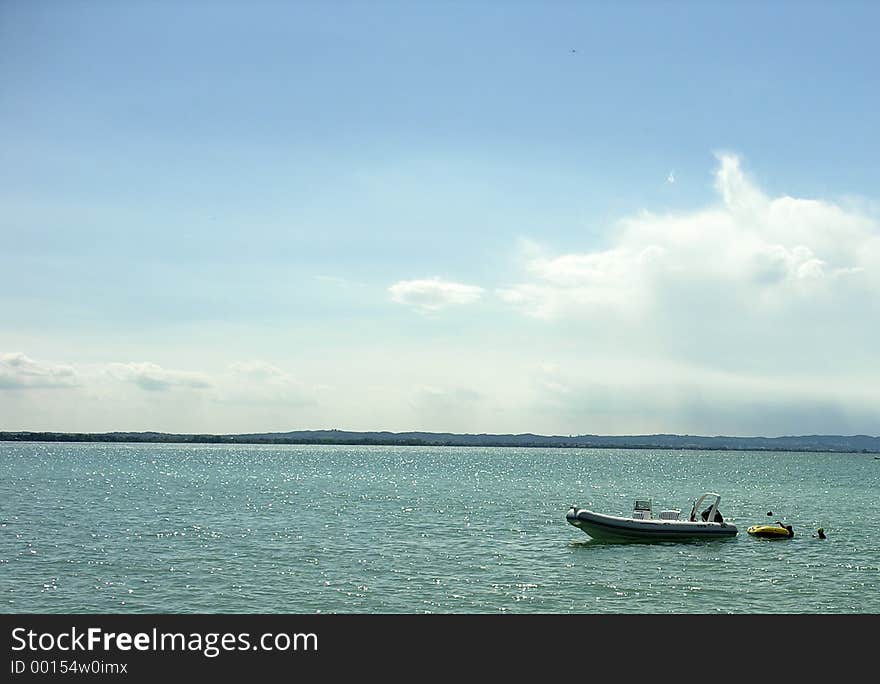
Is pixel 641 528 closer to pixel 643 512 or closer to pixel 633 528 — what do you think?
pixel 633 528

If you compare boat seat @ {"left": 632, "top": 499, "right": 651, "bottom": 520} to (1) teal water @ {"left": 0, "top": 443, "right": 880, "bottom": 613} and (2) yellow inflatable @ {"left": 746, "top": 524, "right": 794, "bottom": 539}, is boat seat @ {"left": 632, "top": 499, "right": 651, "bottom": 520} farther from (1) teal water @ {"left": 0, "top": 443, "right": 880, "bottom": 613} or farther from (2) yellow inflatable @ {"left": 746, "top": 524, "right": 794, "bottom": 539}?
(2) yellow inflatable @ {"left": 746, "top": 524, "right": 794, "bottom": 539}

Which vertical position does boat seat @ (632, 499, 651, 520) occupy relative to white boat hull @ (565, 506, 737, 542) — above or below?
above

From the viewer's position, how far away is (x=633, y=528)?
51125 millimetres

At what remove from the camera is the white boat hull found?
5072 centimetres

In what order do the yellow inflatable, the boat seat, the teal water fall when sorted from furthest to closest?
1. the yellow inflatable
2. the boat seat
3. the teal water

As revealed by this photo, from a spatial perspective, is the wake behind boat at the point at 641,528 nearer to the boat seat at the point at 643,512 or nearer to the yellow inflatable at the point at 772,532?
the boat seat at the point at 643,512

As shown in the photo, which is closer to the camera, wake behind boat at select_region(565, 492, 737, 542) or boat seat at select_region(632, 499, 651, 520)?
wake behind boat at select_region(565, 492, 737, 542)

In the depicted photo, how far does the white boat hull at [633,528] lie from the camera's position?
50.7 m

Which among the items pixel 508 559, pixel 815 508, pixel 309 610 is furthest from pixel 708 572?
pixel 815 508

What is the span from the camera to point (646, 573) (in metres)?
40.9

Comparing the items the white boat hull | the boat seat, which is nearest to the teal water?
the white boat hull
